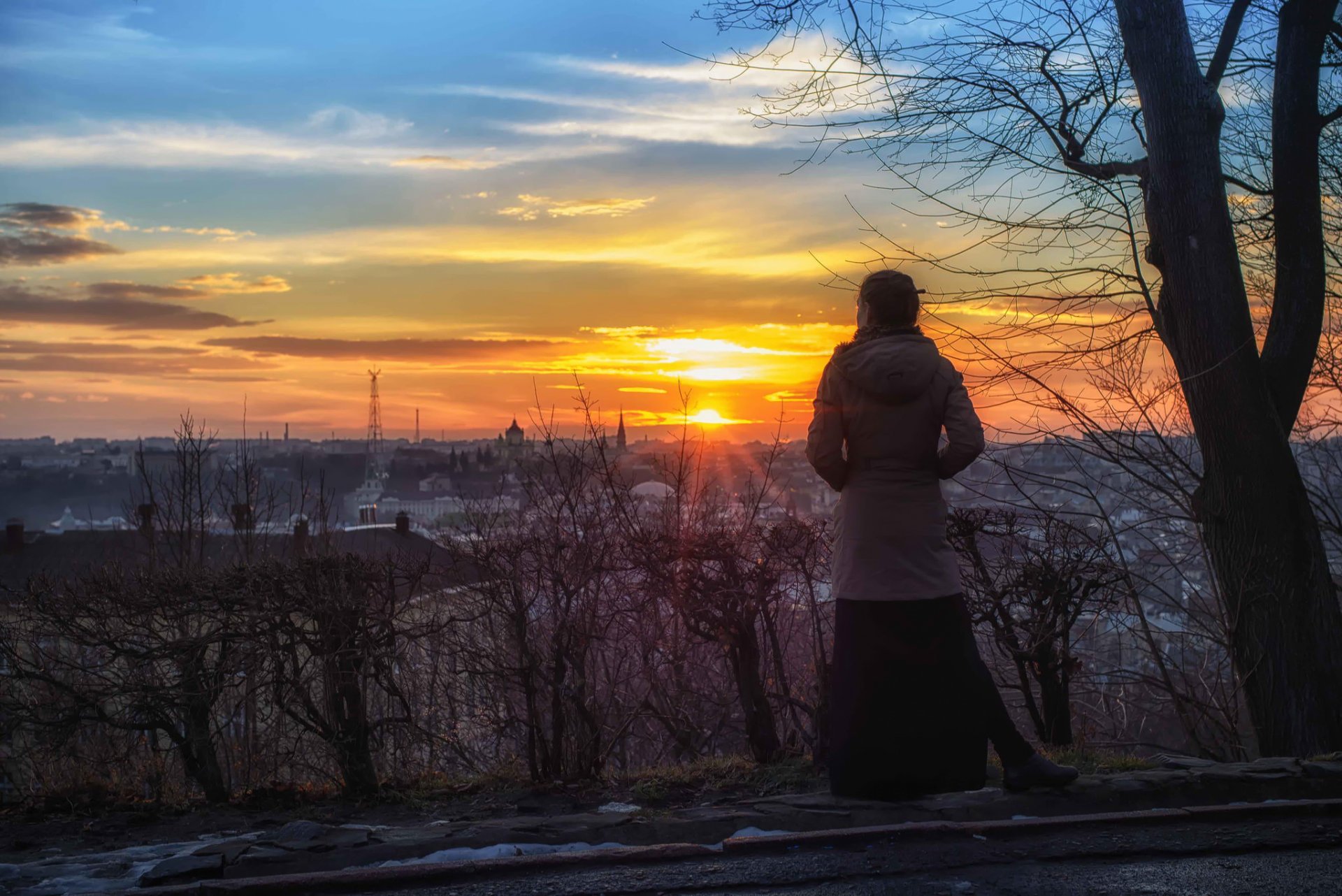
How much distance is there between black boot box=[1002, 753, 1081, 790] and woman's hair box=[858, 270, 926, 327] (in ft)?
7.06

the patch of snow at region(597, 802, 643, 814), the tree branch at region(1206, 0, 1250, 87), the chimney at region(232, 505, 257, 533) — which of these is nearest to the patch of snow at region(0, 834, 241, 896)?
the patch of snow at region(597, 802, 643, 814)

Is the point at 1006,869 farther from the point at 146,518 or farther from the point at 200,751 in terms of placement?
the point at 146,518

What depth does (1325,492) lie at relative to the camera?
12664 mm

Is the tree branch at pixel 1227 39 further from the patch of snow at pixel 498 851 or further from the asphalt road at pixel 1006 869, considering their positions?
the patch of snow at pixel 498 851

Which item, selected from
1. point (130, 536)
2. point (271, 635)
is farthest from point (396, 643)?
point (130, 536)

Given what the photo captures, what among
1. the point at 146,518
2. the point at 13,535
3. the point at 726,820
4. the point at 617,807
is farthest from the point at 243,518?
the point at 13,535

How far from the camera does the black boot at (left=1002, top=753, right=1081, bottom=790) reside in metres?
4.80

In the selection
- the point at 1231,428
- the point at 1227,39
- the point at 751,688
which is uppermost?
the point at 1227,39

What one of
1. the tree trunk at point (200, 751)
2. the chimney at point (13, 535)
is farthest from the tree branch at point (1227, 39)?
the chimney at point (13, 535)

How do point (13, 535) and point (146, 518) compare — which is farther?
point (13, 535)

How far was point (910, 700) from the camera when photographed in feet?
15.3

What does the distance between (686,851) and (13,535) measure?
40.6 metres

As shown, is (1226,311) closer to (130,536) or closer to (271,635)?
(271,635)

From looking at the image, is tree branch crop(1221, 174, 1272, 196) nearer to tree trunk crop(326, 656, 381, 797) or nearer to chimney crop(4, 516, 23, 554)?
tree trunk crop(326, 656, 381, 797)
